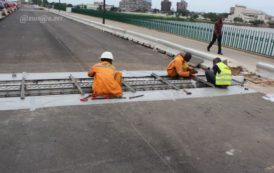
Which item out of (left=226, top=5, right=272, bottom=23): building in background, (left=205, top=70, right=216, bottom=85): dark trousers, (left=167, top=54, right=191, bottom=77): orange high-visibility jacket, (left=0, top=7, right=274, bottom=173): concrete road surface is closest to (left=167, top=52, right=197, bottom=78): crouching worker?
(left=167, top=54, right=191, bottom=77): orange high-visibility jacket

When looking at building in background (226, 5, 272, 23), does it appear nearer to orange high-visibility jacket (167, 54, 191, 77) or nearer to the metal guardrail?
the metal guardrail

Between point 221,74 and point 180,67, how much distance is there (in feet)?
4.33

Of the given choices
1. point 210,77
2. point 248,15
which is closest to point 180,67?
point 210,77

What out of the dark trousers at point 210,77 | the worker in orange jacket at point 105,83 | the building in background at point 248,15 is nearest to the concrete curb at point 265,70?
the dark trousers at point 210,77

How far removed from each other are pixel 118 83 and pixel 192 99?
6.61 feet

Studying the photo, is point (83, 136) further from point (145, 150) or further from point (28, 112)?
point (28, 112)

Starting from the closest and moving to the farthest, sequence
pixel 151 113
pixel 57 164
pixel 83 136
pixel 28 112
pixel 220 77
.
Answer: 1. pixel 57 164
2. pixel 83 136
3. pixel 28 112
4. pixel 151 113
5. pixel 220 77

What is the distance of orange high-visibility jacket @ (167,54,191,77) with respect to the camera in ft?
29.3

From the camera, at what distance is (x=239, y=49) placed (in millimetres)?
17125

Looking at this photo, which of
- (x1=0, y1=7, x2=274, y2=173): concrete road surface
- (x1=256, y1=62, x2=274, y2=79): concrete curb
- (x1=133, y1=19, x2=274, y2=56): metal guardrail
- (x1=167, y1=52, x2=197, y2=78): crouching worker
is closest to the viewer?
(x1=0, y1=7, x2=274, y2=173): concrete road surface

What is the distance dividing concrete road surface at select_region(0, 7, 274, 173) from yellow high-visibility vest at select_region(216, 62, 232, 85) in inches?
37.6

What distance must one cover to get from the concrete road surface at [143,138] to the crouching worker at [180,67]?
5.97 ft

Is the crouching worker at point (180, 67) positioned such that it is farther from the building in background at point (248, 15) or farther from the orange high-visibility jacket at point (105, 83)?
the building in background at point (248, 15)

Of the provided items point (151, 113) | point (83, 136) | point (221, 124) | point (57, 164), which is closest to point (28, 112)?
point (83, 136)
